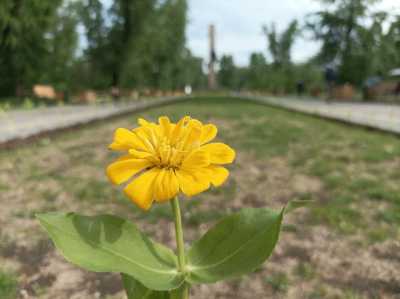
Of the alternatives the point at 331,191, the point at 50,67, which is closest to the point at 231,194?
the point at 331,191

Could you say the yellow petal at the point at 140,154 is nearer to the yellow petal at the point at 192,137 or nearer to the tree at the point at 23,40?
the yellow petal at the point at 192,137

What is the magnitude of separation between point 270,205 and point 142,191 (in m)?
2.72

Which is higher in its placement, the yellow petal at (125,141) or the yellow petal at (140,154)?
the yellow petal at (125,141)

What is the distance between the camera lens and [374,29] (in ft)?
83.8

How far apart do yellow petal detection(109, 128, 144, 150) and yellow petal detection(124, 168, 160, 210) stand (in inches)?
4.2

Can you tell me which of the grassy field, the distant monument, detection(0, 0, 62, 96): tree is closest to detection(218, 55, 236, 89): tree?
the distant monument

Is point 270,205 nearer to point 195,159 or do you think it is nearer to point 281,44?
point 195,159

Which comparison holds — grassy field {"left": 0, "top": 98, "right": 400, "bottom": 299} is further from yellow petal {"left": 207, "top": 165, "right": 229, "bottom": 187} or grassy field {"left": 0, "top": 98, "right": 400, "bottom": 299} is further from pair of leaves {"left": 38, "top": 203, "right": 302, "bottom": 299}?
yellow petal {"left": 207, "top": 165, "right": 229, "bottom": 187}

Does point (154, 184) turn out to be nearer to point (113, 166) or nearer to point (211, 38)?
point (113, 166)

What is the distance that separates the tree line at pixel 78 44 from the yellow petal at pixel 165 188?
22774 millimetres

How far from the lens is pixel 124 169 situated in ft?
2.84

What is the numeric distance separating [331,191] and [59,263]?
2.45 metres

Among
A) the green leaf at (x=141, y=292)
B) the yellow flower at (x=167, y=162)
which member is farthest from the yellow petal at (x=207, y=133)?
the green leaf at (x=141, y=292)

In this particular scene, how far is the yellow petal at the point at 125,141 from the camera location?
0.90 m
